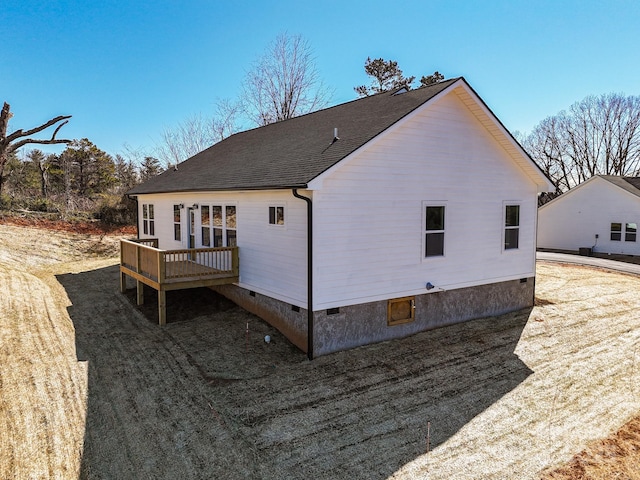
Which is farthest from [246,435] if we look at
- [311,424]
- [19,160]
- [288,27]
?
[19,160]

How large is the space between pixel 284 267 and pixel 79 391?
4583mm

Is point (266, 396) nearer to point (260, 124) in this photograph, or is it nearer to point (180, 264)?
point (180, 264)

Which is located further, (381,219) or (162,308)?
(162,308)

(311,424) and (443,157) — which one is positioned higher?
(443,157)

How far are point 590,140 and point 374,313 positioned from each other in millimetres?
44191

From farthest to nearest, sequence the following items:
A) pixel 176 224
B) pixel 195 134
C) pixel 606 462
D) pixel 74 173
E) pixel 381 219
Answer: pixel 195 134 < pixel 74 173 < pixel 176 224 < pixel 381 219 < pixel 606 462

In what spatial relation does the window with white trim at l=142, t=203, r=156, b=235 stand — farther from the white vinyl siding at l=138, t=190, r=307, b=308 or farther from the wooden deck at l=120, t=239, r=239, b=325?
the white vinyl siding at l=138, t=190, r=307, b=308

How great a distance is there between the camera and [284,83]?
92.8 ft

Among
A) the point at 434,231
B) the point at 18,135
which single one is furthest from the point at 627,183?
the point at 18,135

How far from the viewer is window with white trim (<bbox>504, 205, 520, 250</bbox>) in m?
11.7

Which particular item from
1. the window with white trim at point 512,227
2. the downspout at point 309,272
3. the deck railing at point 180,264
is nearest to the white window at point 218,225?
the deck railing at point 180,264

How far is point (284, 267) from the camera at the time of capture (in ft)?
30.7

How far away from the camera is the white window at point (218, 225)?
1139 centimetres

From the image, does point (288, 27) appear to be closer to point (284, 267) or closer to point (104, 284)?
point (104, 284)
